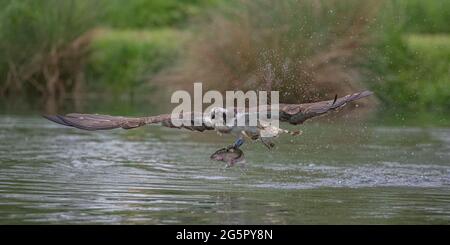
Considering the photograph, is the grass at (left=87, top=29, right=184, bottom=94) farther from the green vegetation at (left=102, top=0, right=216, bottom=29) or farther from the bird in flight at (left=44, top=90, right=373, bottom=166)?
the bird in flight at (left=44, top=90, right=373, bottom=166)

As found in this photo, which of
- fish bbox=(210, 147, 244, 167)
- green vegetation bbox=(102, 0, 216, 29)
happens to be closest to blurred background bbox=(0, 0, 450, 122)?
green vegetation bbox=(102, 0, 216, 29)

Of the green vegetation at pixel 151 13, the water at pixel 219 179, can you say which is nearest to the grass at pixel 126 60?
the green vegetation at pixel 151 13

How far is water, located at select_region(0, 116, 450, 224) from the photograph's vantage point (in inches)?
429

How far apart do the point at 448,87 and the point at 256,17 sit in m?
4.70

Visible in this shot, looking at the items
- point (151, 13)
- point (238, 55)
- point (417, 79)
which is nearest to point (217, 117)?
point (238, 55)

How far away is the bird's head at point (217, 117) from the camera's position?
11.6 metres

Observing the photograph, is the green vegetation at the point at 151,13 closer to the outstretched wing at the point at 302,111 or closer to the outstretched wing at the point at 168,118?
the outstretched wing at the point at 168,118

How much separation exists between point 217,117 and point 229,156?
860mm

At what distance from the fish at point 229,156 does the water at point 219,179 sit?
352mm

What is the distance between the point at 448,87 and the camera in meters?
26.8

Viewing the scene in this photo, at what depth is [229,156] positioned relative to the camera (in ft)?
40.4

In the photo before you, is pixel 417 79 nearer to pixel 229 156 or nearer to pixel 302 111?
pixel 229 156

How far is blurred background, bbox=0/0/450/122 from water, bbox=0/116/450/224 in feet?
11.4

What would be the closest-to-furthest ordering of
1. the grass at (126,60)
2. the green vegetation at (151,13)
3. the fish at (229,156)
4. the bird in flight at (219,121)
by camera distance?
1. the bird in flight at (219,121)
2. the fish at (229,156)
3. the grass at (126,60)
4. the green vegetation at (151,13)
